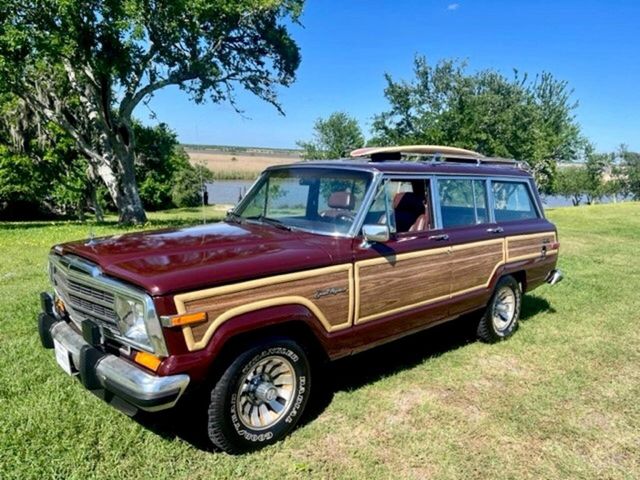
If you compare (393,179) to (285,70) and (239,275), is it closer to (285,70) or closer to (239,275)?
(239,275)

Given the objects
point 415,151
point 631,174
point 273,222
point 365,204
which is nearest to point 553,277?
point 415,151

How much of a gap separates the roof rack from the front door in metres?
0.50

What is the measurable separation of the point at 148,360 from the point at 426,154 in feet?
12.0

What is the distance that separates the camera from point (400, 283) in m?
4.14

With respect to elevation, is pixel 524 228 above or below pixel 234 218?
below

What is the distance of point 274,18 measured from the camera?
55.2 feet

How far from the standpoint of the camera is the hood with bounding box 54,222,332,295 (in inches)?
114

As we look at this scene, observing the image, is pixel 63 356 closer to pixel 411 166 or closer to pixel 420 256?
pixel 420 256

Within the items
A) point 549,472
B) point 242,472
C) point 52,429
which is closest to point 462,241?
point 549,472

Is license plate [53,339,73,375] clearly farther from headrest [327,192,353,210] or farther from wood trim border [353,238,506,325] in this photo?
headrest [327,192,353,210]

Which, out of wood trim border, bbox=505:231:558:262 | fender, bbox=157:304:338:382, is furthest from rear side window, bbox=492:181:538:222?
fender, bbox=157:304:338:382

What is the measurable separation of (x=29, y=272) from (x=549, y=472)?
801 cm

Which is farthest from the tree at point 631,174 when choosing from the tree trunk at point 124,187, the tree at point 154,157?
the tree trunk at point 124,187

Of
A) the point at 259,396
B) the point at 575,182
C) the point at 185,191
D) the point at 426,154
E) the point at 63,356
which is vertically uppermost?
the point at 575,182
